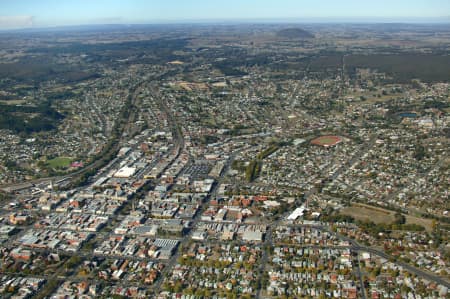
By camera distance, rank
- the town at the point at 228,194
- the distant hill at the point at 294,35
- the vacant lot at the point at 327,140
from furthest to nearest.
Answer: the distant hill at the point at 294,35, the vacant lot at the point at 327,140, the town at the point at 228,194

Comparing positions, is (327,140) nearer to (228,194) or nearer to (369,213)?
(369,213)

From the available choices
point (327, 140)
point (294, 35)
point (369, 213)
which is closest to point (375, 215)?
point (369, 213)

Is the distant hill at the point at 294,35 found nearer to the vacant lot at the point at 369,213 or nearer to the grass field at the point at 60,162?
the grass field at the point at 60,162

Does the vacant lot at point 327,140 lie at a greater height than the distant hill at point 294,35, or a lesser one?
lesser

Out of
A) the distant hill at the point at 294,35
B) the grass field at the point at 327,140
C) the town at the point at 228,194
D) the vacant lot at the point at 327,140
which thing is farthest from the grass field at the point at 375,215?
the distant hill at the point at 294,35

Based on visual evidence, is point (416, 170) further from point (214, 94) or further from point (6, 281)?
point (214, 94)

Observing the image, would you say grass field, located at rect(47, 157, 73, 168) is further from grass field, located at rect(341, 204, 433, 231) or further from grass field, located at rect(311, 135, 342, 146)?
grass field, located at rect(341, 204, 433, 231)

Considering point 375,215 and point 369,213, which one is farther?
point 369,213
